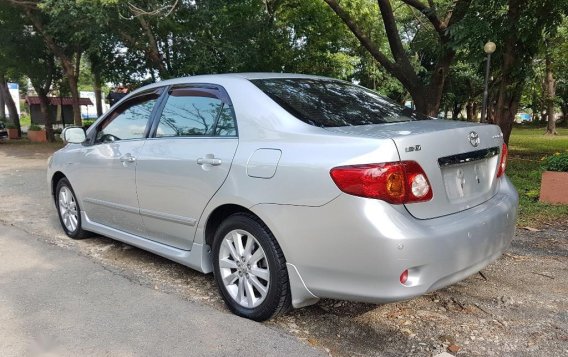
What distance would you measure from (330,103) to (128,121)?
6.52 feet

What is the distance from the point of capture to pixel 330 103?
3.55m

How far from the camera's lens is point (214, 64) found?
42.8ft

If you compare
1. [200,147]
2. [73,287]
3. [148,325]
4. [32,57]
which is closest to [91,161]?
[73,287]

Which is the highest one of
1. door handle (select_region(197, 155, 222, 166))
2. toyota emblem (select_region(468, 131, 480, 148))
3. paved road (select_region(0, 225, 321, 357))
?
toyota emblem (select_region(468, 131, 480, 148))

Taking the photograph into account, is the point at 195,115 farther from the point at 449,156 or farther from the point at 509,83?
the point at 509,83

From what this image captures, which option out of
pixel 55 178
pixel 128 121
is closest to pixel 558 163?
pixel 128 121

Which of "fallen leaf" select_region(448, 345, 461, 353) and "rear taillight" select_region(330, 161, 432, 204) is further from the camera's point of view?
"fallen leaf" select_region(448, 345, 461, 353)

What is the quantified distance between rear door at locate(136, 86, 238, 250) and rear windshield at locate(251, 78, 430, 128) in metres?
0.41

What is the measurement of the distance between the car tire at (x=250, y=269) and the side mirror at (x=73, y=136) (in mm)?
2392

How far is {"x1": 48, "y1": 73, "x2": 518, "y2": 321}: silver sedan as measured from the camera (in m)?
2.67

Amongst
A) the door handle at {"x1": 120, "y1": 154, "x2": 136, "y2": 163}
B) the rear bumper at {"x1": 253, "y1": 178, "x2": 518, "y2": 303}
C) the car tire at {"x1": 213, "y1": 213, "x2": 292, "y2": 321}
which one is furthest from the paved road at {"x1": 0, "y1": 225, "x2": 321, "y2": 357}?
the door handle at {"x1": 120, "y1": 154, "x2": 136, "y2": 163}

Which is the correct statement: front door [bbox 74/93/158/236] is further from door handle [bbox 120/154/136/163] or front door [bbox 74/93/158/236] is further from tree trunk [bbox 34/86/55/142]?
tree trunk [bbox 34/86/55/142]

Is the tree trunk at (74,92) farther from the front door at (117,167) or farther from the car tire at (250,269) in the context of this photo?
the car tire at (250,269)

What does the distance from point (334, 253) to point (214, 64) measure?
1101cm
